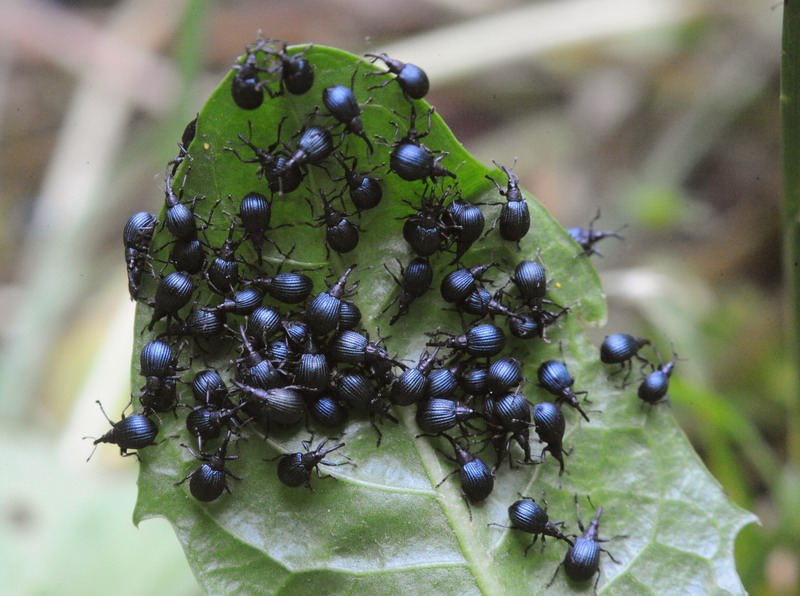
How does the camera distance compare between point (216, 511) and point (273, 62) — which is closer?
point (273, 62)

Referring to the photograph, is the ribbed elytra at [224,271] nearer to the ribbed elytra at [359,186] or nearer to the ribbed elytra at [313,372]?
the ribbed elytra at [313,372]

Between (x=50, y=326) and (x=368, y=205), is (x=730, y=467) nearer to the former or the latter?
(x=368, y=205)

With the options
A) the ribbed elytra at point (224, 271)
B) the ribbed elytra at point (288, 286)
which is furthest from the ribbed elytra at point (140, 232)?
the ribbed elytra at point (288, 286)

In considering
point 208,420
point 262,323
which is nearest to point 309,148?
point 262,323

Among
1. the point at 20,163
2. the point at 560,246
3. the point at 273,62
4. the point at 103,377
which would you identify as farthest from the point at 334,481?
the point at 20,163

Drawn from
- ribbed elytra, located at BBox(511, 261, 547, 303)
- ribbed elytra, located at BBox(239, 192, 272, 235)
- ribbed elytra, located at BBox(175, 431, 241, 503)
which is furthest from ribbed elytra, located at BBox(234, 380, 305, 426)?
ribbed elytra, located at BBox(511, 261, 547, 303)
